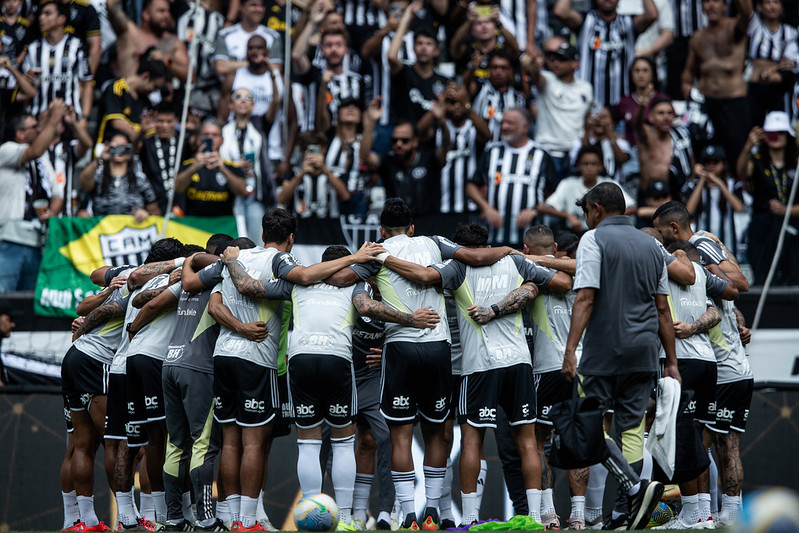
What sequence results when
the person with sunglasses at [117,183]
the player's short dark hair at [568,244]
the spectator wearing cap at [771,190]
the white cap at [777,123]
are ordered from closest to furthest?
the player's short dark hair at [568,244] → the spectator wearing cap at [771,190] → the person with sunglasses at [117,183] → the white cap at [777,123]

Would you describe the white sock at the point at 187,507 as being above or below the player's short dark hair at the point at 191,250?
below

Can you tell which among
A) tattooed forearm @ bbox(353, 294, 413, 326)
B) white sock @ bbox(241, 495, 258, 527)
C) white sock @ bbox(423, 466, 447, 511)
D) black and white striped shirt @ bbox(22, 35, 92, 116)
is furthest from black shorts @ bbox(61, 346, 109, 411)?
black and white striped shirt @ bbox(22, 35, 92, 116)

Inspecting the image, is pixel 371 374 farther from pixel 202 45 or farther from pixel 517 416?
pixel 202 45

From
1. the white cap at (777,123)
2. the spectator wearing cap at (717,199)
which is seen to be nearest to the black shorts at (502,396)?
the spectator wearing cap at (717,199)

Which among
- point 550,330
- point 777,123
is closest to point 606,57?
point 777,123

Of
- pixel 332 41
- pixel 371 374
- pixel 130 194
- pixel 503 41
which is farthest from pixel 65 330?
pixel 503 41

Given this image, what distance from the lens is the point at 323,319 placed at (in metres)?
8.33

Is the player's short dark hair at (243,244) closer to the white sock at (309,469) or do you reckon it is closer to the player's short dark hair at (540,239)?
the white sock at (309,469)

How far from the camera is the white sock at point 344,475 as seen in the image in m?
8.30

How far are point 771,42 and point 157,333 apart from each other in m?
10.3

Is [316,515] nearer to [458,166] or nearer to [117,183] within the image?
[117,183]

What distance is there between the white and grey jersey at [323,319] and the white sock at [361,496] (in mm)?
1358

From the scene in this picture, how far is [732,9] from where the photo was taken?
1578cm

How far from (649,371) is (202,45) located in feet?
31.7
